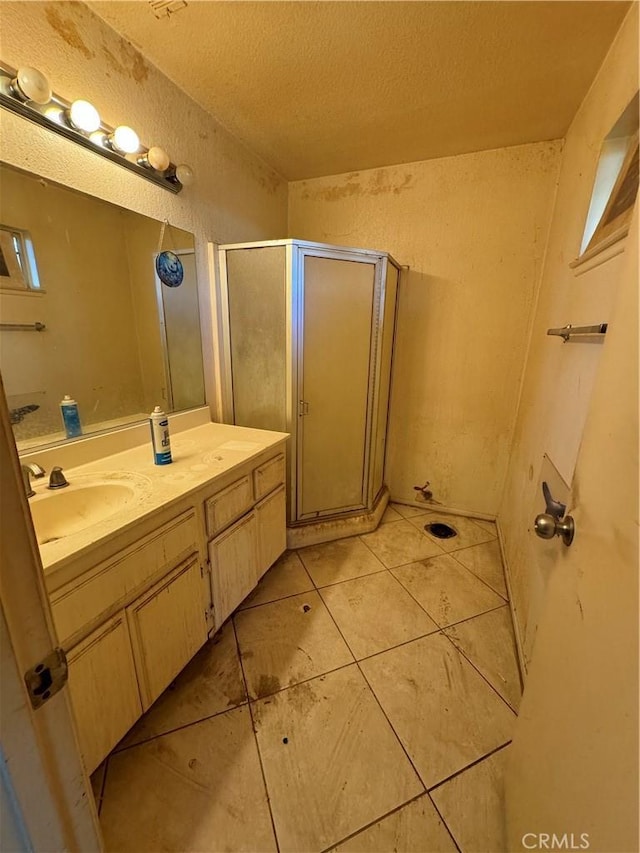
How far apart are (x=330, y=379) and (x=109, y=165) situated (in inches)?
53.5

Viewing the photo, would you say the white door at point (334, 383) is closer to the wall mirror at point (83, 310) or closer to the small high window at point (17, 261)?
the wall mirror at point (83, 310)

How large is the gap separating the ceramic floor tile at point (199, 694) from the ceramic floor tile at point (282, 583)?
0.28m

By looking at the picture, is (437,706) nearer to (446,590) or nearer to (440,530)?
(446,590)

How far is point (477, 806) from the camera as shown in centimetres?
97

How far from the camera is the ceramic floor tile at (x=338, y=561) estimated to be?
6.27ft

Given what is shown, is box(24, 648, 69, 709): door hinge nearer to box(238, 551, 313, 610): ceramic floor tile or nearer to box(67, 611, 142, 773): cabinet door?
box(67, 611, 142, 773): cabinet door

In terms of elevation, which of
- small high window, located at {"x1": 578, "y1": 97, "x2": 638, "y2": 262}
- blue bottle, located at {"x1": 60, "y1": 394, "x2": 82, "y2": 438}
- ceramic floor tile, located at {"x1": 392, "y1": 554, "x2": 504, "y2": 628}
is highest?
small high window, located at {"x1": 578, "y1": 97, "x2": 638, "y2": 262}

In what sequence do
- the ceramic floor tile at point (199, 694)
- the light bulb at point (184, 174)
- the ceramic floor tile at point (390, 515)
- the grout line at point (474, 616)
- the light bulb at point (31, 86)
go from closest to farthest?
the light bulb at point (31, 86) < the ceramic floor tile at point (199, 694) < the light bulb at point (184, 174) < the grout line at point (474, 616) < the ceramic floor tile at point (390, 515)

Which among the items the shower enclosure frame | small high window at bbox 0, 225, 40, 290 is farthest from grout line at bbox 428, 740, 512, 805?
small high window at bbox 0, 225, 40, 290

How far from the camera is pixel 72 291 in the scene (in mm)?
1236

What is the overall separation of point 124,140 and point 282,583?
6.98 ft

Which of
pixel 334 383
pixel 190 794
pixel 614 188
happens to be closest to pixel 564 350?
pixel 614 188

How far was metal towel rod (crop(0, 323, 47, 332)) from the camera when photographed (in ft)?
3.53

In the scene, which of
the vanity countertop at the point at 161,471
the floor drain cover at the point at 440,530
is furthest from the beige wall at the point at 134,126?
the floor drain cover at the point at 440,530
